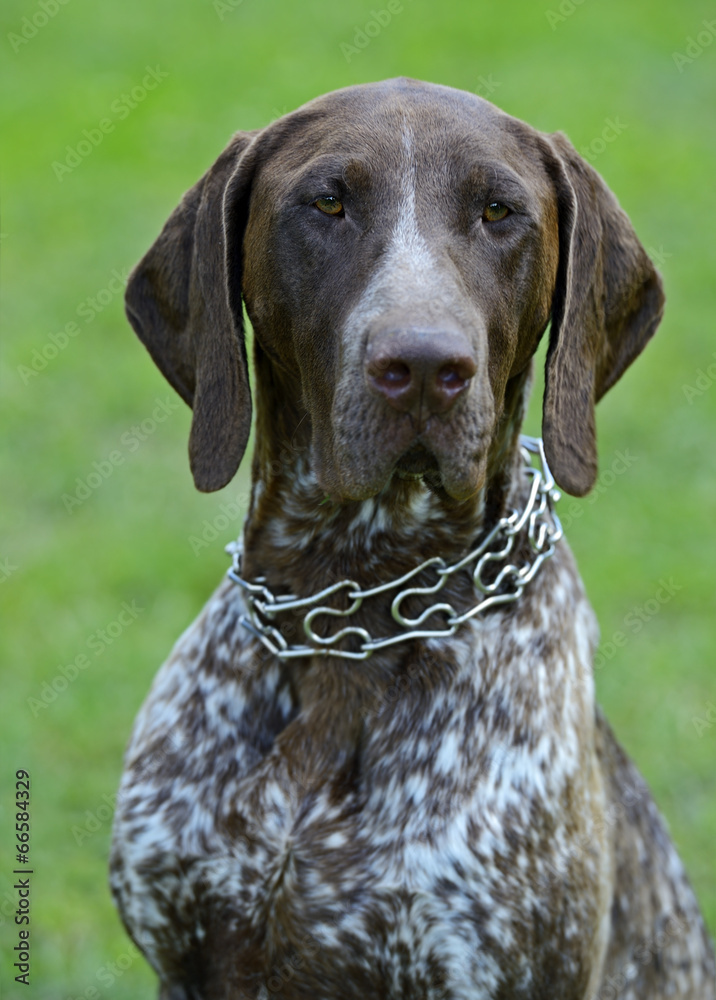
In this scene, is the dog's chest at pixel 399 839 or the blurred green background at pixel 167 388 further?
the blurred green background at pixel 167 388

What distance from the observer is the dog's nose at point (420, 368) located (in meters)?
2.60

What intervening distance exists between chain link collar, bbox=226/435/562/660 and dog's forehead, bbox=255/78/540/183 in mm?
723

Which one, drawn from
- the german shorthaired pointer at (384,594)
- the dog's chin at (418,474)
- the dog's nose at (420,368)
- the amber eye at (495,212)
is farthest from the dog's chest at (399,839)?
the amber eye at (495,212)

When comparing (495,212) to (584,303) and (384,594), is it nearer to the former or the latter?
(584,303)

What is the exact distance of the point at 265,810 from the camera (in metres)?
3.11

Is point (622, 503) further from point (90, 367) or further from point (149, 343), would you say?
point (149, 343)

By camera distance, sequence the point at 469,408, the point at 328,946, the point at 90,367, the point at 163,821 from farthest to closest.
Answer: the point at 90,367, the point at 163,821, the point at 328,946, the point at 469,408

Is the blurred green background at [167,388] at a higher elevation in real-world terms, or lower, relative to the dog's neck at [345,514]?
higher

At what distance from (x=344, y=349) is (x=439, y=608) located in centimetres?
66

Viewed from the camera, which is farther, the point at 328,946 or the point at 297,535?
the point at 297,535

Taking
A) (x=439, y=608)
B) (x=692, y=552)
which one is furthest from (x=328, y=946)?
(x=692, y=552)

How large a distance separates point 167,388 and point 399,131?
4684 mm

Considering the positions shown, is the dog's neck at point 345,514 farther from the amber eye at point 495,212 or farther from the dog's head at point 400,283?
the amber eye at point 495,212

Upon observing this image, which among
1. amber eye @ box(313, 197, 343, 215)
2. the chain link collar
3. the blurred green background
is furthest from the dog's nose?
the blurred green background
